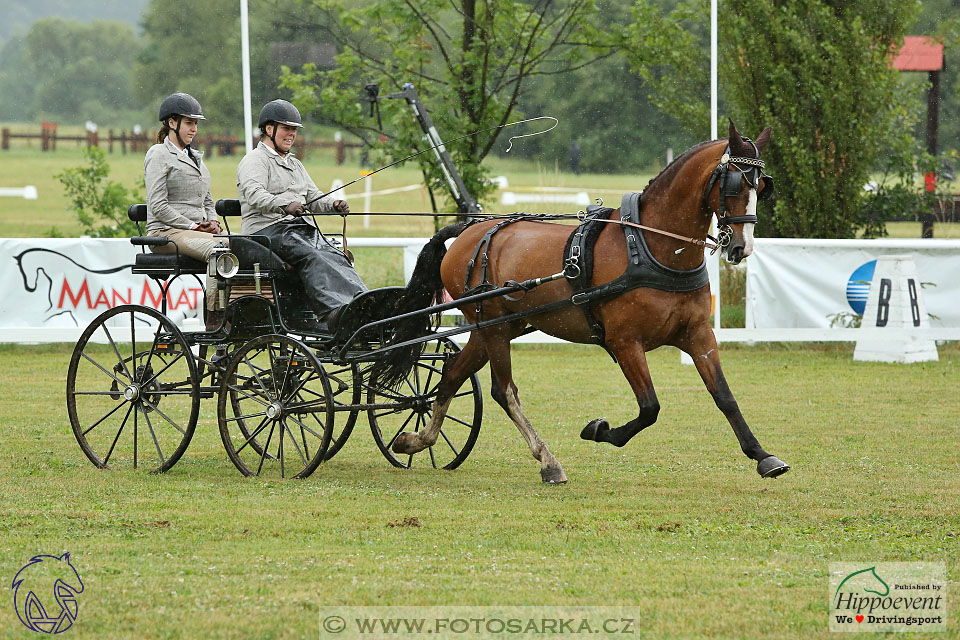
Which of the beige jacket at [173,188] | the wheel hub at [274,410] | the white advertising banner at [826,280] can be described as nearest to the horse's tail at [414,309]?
the wheel hub at [274,410]

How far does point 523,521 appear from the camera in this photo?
5.88 m

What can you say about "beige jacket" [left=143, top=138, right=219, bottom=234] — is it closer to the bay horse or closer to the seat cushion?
the seat cushion

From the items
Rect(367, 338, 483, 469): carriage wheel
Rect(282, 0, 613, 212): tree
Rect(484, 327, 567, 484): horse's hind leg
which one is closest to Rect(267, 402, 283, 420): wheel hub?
Rect(367, 338, 483, 469): carriage wheel

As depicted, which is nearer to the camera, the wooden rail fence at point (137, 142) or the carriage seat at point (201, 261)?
the carriage seat at point (201, 261)

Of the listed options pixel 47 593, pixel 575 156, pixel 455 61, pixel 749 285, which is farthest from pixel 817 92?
pixel 47 593

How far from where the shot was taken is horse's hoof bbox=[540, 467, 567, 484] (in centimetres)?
691

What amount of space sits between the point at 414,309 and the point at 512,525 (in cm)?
206

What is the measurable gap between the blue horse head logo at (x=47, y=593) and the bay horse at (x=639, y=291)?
8.95 ft

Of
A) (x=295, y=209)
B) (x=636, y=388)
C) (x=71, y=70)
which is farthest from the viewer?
(x=71, y=70)

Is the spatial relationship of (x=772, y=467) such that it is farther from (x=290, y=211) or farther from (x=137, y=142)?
(x=137, y=142)

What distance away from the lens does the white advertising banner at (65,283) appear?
12.9 meters

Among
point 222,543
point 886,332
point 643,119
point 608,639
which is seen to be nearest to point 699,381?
point 886,332

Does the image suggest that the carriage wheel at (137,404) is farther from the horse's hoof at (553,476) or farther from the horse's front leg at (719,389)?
the horse's front leg at (719,389)

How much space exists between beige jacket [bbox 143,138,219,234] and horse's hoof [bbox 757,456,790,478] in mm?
3797
